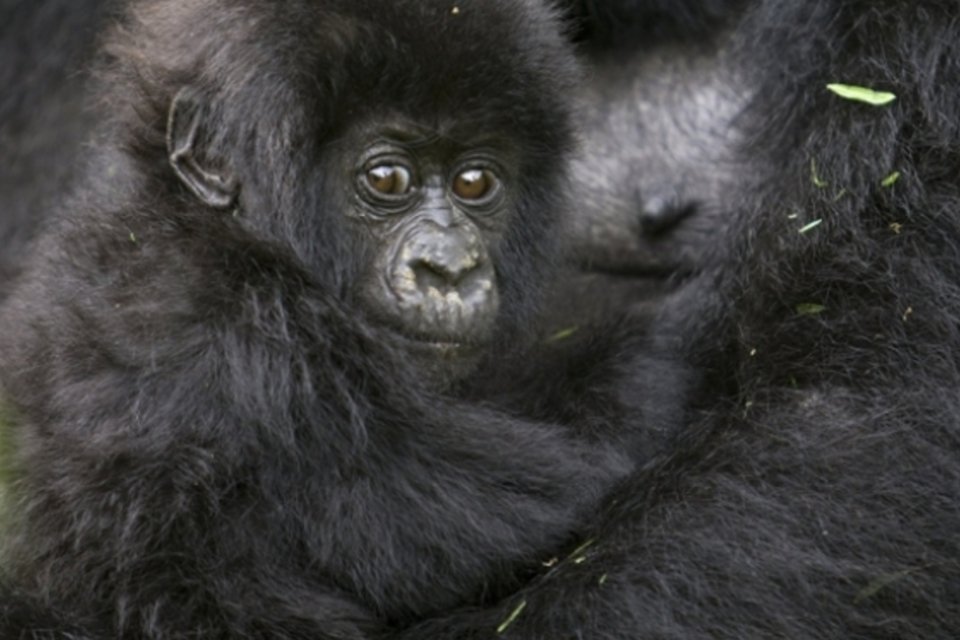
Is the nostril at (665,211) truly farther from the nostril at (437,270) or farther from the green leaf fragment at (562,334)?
the nostril at (437,270)

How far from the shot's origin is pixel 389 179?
3.16 metres

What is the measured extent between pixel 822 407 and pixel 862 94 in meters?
0.52

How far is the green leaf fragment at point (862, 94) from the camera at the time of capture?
297 centimetres

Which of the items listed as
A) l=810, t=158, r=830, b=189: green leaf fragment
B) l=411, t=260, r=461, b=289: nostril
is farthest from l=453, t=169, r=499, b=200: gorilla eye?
l=810, t=158, r=830, b=189: green leaf fragment

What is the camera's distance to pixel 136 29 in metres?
3.37

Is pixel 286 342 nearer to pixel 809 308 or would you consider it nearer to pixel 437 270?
pixel 437 270

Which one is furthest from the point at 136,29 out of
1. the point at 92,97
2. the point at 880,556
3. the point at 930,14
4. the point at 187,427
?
the point at 880,556

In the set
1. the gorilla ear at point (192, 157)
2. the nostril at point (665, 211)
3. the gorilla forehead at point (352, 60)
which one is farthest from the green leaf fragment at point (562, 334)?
the gorilla ear at point (192, 157)

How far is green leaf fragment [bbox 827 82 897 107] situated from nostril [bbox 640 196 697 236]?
1021 mm

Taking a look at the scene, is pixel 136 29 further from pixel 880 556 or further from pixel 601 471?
pixel 880 556

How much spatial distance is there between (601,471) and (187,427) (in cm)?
70

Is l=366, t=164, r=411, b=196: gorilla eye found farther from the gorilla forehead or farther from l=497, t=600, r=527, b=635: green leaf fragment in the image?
l=497, t=600, r=527, b=635: green leaf fragment

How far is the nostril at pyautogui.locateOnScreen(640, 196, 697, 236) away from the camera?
4.09 m

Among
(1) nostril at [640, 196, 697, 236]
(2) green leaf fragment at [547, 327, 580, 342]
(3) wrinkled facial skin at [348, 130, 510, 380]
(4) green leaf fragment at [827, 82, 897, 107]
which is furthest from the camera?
(1) nostril at [640, 196, 697, 236]
